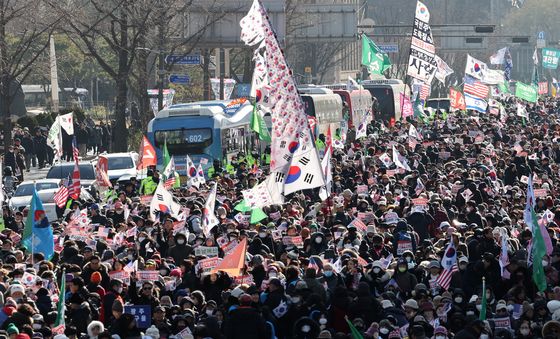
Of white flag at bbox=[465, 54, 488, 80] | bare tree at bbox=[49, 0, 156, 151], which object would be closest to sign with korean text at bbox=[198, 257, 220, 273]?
bare tree at bbox=[49, 0, 156, 151]

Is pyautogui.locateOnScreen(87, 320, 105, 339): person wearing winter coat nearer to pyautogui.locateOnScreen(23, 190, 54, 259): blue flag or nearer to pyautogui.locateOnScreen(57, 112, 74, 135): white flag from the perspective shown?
pyautogui.locateOnScreen(23, 190, 54, 259): blue flag

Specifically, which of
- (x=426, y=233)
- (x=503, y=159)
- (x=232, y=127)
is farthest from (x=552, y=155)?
(x=426, y=233)

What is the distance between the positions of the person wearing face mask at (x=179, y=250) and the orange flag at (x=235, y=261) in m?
3.02

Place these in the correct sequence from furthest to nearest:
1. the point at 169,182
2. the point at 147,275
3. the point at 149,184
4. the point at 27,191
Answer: the point at 27,191
the point at 149,184
the point at 169,182
the point at 147,275

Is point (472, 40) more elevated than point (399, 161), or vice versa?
point (472, 40)

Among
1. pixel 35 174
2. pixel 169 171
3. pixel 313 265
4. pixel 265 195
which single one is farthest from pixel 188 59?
pixel 313 265

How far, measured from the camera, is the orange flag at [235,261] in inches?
676

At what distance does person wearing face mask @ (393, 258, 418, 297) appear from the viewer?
58.3ft

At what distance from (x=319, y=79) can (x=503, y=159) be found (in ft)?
211

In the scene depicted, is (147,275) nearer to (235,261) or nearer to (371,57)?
(235,261)

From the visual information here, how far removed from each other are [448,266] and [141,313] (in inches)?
161

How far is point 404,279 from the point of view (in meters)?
17.9

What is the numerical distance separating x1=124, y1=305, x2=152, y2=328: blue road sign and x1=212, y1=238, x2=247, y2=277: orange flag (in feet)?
5.06

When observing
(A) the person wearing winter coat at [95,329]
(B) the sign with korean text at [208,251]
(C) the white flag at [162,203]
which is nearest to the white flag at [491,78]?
(C) the white flag at [162,203]
